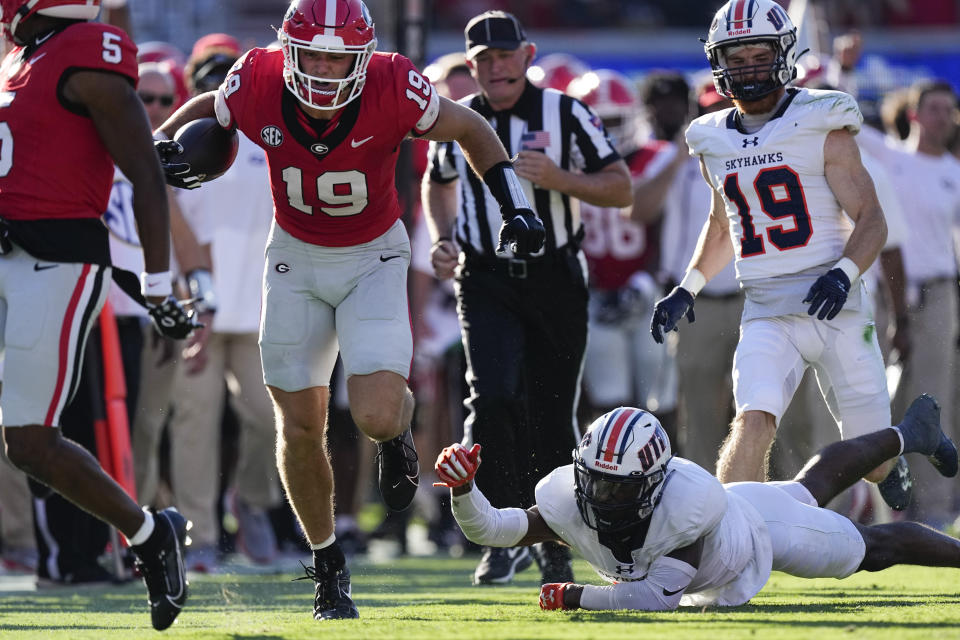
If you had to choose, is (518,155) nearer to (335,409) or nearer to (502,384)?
(502,384)

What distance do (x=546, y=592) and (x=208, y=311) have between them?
8.67 feet

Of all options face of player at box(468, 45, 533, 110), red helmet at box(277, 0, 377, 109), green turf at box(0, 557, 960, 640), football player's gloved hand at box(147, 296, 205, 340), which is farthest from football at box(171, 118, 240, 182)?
face of player at box(468, 45, 533, 110)

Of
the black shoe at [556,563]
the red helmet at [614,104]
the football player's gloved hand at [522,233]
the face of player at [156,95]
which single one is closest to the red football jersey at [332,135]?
the football player's gloved hand at [522,233]

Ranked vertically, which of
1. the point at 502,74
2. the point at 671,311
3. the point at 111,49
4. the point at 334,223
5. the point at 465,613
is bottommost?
the point at 465,613

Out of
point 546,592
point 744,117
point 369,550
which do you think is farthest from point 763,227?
point 369,550

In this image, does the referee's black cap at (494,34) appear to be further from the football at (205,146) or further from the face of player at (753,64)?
the football at (205,146)

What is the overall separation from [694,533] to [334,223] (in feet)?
5.11

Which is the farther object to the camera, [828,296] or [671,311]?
[671,311]

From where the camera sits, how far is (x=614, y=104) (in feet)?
30.7

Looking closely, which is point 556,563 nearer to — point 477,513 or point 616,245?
point 477,513

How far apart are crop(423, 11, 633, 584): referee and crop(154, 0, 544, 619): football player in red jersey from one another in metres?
1.02

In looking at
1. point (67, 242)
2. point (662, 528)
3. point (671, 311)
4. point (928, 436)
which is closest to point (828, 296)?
point (671, 311)

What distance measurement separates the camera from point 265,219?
8.16 metres

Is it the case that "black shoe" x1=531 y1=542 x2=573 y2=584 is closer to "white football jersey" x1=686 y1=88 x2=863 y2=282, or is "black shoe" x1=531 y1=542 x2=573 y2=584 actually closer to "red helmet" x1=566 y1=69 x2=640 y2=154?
"white football jersey" x1=686 y1=88 x2=863 y2=282
